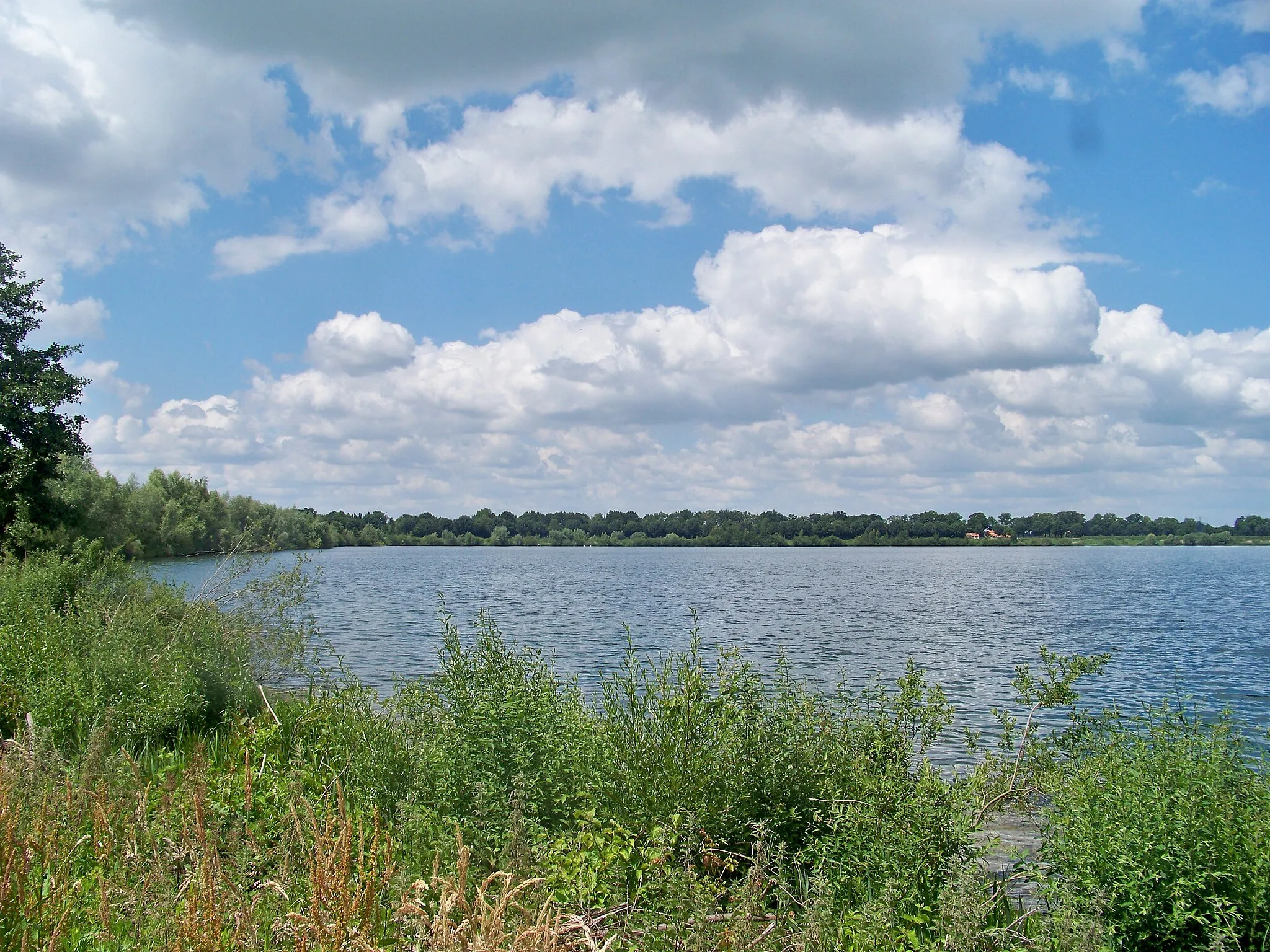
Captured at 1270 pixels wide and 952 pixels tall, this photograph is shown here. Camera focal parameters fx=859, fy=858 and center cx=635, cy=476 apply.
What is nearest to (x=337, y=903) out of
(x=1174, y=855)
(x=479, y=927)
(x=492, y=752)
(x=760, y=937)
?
(x=479, y=927)

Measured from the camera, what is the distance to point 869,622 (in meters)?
37.1

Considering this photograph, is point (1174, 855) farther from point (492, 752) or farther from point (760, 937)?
point (492, 752)

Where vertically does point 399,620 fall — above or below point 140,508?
below

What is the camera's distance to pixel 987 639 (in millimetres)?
31547

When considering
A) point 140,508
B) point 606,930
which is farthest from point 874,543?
point 606,930

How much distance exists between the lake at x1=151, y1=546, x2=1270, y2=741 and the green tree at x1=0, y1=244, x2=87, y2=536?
6.20 metres

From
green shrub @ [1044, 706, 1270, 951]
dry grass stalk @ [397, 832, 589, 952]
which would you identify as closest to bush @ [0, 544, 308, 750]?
dry grass stalk @ [397, 832, 589, 952]

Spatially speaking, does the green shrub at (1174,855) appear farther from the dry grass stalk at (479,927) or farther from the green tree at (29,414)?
the green tree at (29,414)

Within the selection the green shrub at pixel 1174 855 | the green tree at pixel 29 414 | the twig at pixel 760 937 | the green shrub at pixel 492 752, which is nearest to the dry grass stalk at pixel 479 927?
the twig at pixel 760 937

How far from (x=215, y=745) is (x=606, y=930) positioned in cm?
774

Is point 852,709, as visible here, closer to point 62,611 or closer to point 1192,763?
point 1192,763

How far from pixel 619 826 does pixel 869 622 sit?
32.1m

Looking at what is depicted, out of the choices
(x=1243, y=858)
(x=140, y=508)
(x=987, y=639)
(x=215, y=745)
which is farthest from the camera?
(x=140, y=508)

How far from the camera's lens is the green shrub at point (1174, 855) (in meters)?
6.25
